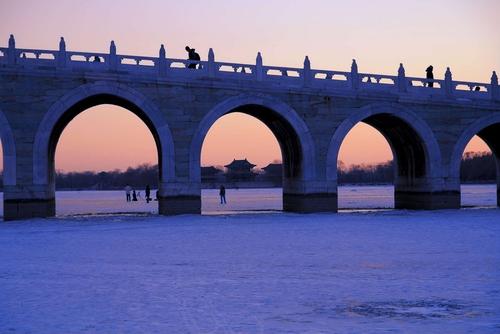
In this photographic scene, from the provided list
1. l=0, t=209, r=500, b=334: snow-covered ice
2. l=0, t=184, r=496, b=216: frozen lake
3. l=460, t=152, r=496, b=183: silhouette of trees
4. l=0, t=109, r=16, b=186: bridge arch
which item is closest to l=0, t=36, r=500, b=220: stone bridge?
l=0, t=109, r=16, b=186: bridge arch

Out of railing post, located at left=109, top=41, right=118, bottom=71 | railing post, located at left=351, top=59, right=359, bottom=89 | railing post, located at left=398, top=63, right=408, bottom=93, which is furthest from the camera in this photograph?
railing post, located at left=398, top=63, right=408, bottom=93

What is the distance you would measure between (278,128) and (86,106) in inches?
335

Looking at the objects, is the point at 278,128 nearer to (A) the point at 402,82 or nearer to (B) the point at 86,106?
(A) the point at 402,82

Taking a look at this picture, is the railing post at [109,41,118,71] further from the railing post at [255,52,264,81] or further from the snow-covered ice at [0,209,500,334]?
the snow-covered ice at [0,209,500,334]

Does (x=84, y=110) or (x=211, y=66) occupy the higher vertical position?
(x=211, y=66)

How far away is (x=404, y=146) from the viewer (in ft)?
97.6

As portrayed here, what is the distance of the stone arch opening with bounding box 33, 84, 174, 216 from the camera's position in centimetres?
2358

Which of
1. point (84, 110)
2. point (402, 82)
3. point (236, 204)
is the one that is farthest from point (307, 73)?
point (236, 204)

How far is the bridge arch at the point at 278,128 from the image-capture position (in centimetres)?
2503

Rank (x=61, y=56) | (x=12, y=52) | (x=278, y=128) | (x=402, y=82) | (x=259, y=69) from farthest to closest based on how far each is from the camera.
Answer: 1. (x=278, y=128)
2. (x=402, y=82)
3. (x=259, y=69)
4. (x=61, y=56)
5. (x=12, y=52)

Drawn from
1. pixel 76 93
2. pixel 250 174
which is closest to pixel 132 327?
pixel 76 93

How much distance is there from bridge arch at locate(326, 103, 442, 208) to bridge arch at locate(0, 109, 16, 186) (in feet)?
41.8

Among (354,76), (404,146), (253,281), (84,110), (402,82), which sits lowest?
(253,281)

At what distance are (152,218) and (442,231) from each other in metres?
11.1
